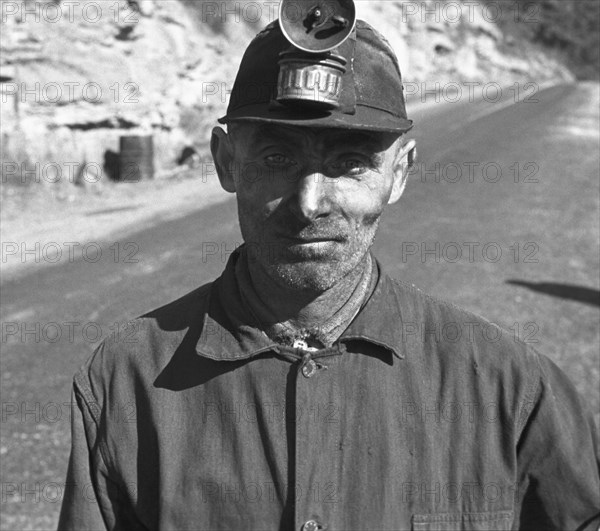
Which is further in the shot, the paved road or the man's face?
the paved road

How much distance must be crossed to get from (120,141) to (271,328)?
15099mm

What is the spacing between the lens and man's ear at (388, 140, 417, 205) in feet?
7.73

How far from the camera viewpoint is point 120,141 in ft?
55.4

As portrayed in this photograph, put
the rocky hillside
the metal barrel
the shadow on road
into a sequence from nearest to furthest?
the shadow on road < the rocky hillside < the metal barrel

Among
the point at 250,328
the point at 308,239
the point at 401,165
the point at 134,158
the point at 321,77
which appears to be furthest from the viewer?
the point at 134,158

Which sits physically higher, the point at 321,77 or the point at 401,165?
the point at 321,77

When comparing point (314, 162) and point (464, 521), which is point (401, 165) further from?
point (464, 521)

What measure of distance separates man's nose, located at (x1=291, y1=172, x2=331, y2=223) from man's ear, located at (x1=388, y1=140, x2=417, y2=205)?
26 cm

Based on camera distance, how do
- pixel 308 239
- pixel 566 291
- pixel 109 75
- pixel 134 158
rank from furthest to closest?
pixel 109 75
pixel 134 158
pixel 566 291
pixel 308 239

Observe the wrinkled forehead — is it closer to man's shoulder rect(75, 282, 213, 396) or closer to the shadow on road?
man's shoulder rect(75, 282, 213, 396)

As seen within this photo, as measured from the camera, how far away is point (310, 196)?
2.11 m

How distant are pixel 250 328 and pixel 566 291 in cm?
783

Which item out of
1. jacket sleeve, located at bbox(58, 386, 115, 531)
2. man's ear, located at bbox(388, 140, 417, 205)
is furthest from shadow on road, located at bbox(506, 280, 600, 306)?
jacket sleeve, located at bbox(58, 386, 115, 531)

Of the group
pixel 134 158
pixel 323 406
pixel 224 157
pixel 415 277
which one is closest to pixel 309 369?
pixel 323 406
